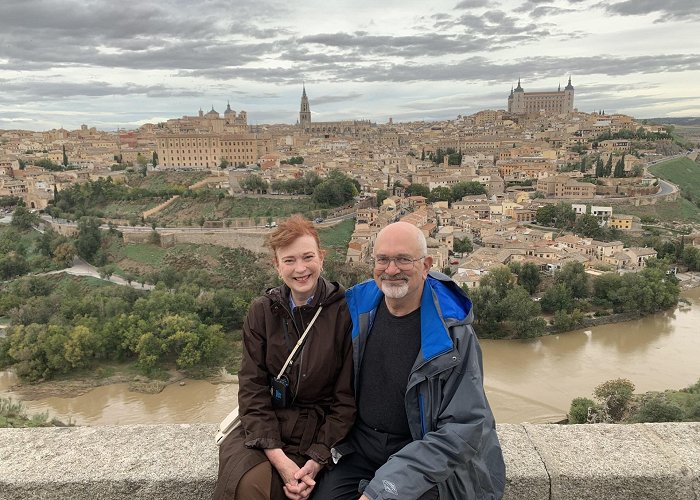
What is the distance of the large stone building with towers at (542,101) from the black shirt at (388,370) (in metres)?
67.9

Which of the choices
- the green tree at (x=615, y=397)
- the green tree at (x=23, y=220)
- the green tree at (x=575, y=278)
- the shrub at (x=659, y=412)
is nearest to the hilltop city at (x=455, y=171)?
the green tree at (x=575, y=278)

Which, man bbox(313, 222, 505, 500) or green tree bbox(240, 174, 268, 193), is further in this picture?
green tree bbox(240, 174, 268, 193)

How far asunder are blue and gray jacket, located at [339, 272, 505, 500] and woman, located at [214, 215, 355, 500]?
0.70 feet

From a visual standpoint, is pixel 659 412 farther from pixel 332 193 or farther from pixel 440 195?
pixel 440 195

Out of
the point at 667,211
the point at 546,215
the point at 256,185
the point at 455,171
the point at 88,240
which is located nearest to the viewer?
the point at 88,240

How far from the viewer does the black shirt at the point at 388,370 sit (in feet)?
4.78

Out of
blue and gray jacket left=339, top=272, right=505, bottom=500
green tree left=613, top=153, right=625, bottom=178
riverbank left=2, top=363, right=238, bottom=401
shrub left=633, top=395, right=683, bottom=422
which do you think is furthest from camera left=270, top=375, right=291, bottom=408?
green tree left=613, top=153, right=625, bottom=178

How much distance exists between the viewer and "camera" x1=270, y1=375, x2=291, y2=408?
5.02ft

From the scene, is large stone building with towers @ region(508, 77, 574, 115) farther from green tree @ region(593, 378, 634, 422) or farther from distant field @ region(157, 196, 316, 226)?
green tree @ region(593, 378, 634, 422)

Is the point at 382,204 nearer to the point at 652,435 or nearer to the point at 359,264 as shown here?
the point at 359,264

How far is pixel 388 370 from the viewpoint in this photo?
4.82ft

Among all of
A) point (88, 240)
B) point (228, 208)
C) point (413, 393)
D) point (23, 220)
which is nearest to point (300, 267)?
point (413, 393)

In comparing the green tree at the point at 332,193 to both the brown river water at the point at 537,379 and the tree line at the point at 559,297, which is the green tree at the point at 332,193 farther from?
the brown river water at the point at 537,379

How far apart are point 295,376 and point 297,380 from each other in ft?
0.04
